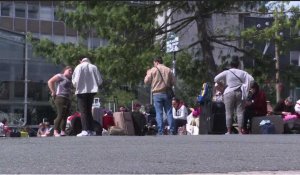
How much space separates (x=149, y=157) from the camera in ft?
26.2

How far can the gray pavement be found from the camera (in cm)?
696

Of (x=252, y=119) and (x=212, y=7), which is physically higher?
(x=212, y=7)

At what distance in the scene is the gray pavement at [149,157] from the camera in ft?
22.8

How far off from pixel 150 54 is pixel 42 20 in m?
35.4

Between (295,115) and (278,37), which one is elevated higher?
(278,37)

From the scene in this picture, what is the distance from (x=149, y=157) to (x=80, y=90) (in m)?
4.59

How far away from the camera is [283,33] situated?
24.0m

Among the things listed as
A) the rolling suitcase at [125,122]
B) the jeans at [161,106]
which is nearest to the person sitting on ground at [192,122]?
the rolling suitcase at [125,122]

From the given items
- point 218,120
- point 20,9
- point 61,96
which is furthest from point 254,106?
point 20,9

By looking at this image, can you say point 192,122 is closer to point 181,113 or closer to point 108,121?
point 181,113

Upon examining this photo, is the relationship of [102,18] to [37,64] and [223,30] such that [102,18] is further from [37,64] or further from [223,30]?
[37,64]

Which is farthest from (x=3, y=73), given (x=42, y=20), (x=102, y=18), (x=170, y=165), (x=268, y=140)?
(x=42, y=20)

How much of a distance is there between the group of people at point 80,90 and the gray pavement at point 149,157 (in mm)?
1897

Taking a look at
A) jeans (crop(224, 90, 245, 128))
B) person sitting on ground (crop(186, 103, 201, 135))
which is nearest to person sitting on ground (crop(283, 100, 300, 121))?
jeans (crop(224, 90, 245, 128))
